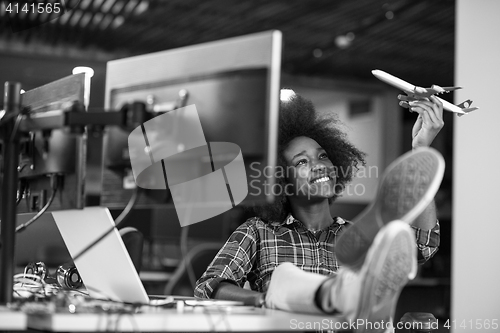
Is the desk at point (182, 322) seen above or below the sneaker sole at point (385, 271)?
below

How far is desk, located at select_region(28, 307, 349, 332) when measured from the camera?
122 centimetres

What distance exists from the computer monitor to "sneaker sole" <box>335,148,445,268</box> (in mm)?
239

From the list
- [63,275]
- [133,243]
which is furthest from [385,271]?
[133,243]

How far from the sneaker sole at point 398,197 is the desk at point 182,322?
0.21 meters

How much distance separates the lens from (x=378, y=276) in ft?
4.43

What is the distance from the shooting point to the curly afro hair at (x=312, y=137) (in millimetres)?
2342

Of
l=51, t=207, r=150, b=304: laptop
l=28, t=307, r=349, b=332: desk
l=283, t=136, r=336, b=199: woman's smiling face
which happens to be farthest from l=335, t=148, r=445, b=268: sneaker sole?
l=283, t=136, r=336, b=199: woman's smiling face

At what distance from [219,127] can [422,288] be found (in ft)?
13.8

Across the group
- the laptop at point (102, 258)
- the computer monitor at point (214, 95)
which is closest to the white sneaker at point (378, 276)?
the computer monitor at point (214, 95)

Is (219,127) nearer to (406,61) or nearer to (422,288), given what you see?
(422,288)

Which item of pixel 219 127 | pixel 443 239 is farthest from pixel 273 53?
pixel 443 239

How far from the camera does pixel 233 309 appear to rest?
1.48 metres

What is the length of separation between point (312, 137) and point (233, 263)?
0.67 metres

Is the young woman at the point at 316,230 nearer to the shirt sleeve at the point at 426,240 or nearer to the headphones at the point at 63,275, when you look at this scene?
the shirt sleeve at the point at 426,240
